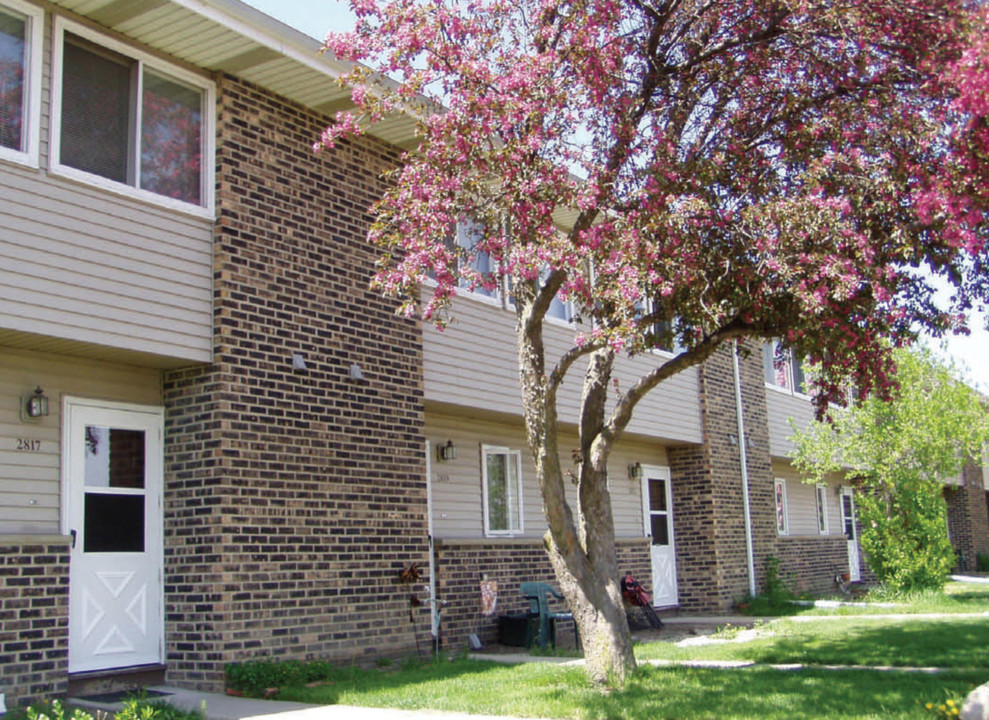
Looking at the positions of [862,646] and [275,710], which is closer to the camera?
[275,710]

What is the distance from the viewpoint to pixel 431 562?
1204 centimetres

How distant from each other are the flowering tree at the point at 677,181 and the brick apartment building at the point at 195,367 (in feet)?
5.50


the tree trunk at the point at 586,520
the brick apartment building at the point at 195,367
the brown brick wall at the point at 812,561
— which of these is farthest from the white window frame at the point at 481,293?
the brown brick wall at the point at 812,561

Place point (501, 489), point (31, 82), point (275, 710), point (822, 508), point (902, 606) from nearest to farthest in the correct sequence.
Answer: point (275, 710), point (31, 82), point (501, 489), point (902, 606), point (822, 508)

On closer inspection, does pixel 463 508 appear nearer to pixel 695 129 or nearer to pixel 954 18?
pixel 695 129

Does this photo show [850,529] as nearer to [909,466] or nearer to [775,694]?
[909,466]

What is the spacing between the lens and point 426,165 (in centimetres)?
840

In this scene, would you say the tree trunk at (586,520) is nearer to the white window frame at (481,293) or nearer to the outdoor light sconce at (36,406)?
the white window frame at (481,293)

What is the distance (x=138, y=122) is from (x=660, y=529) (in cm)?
1198

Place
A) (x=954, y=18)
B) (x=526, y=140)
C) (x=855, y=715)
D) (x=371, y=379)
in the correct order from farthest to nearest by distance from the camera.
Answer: (x=371, y=379), (x=526, y=140), (x=954, y=18), (x=855, y=715)

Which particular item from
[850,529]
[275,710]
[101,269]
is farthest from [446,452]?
[850,529]

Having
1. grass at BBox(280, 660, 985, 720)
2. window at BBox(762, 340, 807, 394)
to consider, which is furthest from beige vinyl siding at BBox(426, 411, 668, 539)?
window at BBox(762, 340, 807, 394)

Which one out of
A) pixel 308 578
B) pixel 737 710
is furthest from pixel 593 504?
pixel 308 578

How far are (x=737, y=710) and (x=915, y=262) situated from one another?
3648 mm
